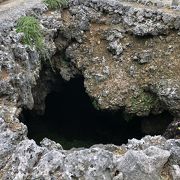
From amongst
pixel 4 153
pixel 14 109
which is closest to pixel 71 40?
A: pixel 14 109

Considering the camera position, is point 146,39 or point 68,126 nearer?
point 146,39

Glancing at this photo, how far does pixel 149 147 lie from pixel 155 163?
654 mm

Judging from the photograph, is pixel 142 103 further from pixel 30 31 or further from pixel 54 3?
pixel 54 3

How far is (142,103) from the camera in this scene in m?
20.1

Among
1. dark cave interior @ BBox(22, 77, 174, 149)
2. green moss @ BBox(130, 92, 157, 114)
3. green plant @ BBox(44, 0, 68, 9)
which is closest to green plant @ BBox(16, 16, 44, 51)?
green plant @ BBox(44, 0, 68, 9)

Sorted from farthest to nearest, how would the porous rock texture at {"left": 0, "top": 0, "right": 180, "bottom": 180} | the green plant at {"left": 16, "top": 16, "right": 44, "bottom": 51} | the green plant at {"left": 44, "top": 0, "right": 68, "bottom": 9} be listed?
the green plant at {"left": 44, "top": 0, "right": 68, "bottom": 9} → the green plant at {"left": 16, "top": 16, "right": 44, "bottom": 51} → the porous rock texture at {"left": 0, "top": 0, "right": 180, "bottom": 180}

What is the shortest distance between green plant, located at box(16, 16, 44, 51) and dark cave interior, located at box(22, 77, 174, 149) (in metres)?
4.85

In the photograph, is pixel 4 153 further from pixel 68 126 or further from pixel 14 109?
pixel 68 126

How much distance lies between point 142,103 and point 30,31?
7.63 meters

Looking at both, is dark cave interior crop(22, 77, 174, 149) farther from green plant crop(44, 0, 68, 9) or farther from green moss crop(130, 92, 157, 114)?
green plant crop(44, 0, 68, 9)

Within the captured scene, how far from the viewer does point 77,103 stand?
24.5 meters

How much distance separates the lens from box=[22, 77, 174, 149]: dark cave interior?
21.4 m

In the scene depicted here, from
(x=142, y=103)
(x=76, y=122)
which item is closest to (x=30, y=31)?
(x=142, y=103)

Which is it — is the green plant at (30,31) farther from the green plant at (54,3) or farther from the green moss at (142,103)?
the green moss at (142,103)
